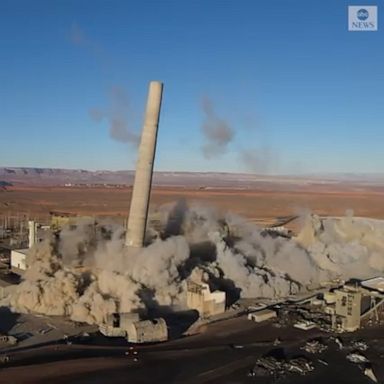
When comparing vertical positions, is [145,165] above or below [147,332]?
above

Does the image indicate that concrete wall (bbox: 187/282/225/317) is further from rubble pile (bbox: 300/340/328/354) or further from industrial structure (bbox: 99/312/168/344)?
rubble pile (bbox: 300/340/328/354)

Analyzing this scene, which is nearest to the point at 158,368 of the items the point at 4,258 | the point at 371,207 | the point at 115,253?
the point at 115,253

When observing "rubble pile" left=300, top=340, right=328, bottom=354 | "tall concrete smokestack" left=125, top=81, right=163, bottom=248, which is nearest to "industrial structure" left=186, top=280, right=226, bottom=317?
"tall concrete smokestack" left=125, top=81, right=163, bottom=248

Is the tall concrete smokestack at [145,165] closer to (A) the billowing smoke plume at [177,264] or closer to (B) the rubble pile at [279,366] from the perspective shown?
(A) the billowing smoke plume at [177,264]

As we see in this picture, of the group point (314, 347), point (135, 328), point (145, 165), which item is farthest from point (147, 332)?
point (145, 165)

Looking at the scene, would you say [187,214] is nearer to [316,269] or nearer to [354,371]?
[316,269]

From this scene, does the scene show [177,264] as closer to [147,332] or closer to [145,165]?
[145,165]

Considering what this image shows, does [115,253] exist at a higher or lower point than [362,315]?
higher
